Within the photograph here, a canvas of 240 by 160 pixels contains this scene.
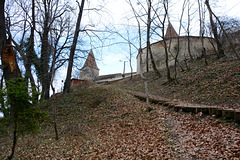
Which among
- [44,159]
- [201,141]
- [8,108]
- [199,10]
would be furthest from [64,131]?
[199,10]

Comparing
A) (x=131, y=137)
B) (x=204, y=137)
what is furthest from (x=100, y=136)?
(x=204, y=137)

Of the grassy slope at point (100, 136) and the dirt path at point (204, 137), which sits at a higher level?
the dirt path at point (204, 137)

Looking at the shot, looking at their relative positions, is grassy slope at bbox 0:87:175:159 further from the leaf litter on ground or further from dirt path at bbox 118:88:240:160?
dirt path at bbox 118:88:240:160

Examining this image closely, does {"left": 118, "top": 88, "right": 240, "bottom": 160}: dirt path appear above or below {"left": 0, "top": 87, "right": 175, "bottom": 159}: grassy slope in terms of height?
above

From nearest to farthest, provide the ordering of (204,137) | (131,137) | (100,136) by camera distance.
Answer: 1. (204,137)
2. (131,137)
3. (100,136)

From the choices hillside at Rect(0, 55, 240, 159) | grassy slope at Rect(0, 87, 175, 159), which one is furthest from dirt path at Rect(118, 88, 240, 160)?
grassy slope at Rect(0, 87, 175, 159)

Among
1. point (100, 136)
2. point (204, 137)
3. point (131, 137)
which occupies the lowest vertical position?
point (100, 136)

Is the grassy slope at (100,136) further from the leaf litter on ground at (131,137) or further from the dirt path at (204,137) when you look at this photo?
the dirt path at (204,137)

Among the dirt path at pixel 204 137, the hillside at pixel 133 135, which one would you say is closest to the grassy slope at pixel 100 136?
the hillside at pixel 133 135

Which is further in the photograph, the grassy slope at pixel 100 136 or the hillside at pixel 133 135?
the grassy slope at pixel 100 136

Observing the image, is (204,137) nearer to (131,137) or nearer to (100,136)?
(131,137)

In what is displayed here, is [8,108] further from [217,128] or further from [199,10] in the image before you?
[199,10]

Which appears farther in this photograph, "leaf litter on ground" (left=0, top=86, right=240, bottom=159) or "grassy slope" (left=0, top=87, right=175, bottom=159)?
"grassy slope" (left=0, top=87, right=175, bottom=159)

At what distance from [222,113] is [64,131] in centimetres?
619
